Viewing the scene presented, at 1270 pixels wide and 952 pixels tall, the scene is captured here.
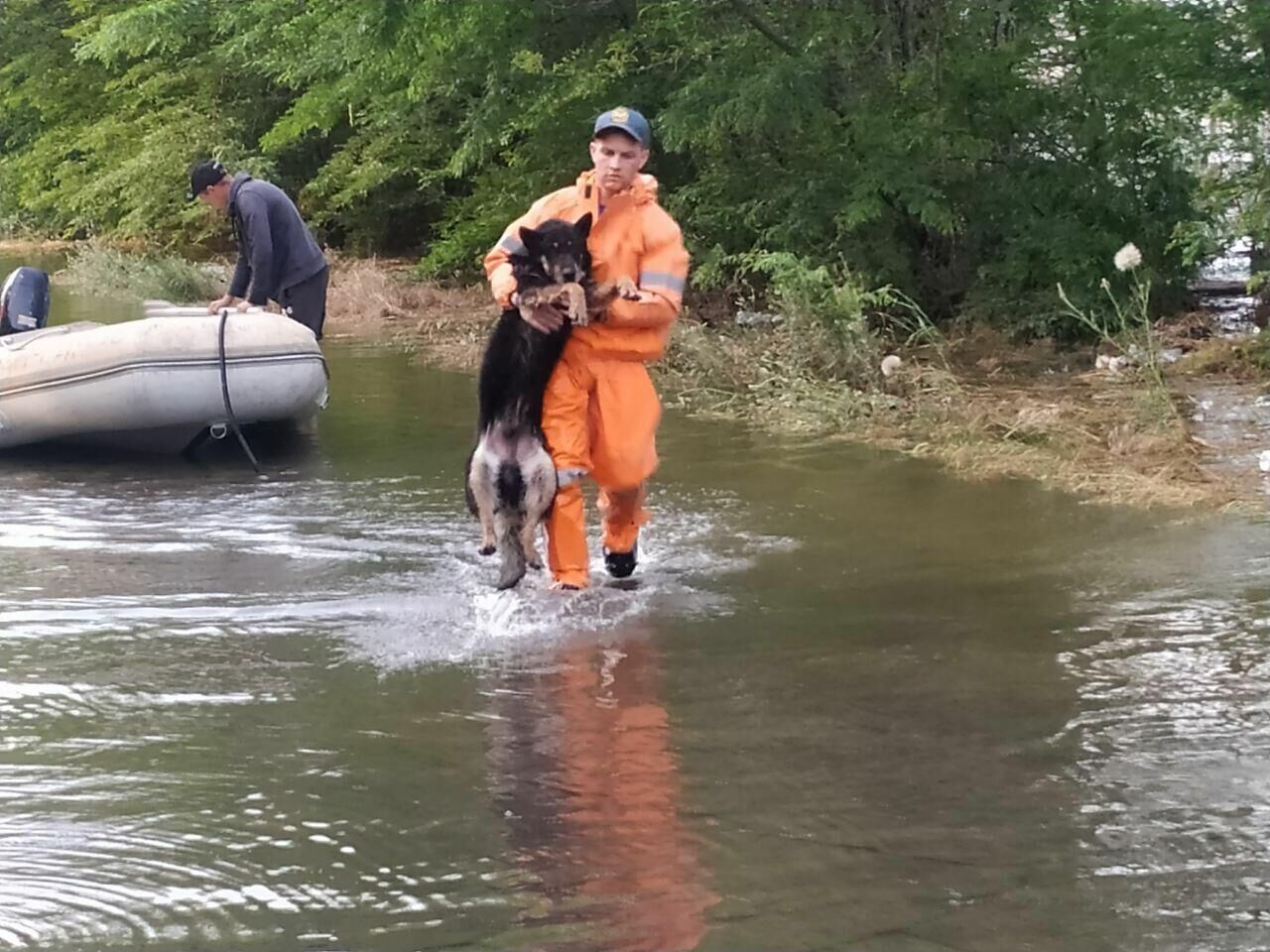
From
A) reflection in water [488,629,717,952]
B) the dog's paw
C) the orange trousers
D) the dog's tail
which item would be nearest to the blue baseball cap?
the dog's paw

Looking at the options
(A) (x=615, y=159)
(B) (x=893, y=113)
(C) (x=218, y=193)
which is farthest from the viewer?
(B) (x=893, y=113)

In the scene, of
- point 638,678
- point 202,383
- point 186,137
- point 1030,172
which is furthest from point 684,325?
point 186,137

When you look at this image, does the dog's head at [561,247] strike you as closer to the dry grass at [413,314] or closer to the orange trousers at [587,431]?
the orange trousers at [587,431]

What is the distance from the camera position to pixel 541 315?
5.80 m

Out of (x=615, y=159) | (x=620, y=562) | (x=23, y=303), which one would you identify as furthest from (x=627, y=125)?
(x=23, y=303)

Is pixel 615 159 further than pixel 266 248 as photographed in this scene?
No

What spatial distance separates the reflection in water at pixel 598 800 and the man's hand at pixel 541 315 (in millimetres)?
1109

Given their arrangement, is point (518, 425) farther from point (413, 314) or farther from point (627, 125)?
point (413, 314)

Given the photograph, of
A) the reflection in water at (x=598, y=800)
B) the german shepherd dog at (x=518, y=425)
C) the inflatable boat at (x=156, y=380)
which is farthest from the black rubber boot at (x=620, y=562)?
the inflatable boat at (x=156, y=380)

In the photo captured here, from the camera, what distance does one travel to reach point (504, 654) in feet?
18.2

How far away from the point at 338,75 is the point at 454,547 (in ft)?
38.2

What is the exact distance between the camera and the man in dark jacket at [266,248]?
927cm

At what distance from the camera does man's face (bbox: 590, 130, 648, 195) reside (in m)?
5.81

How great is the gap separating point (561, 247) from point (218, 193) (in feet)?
13.5
